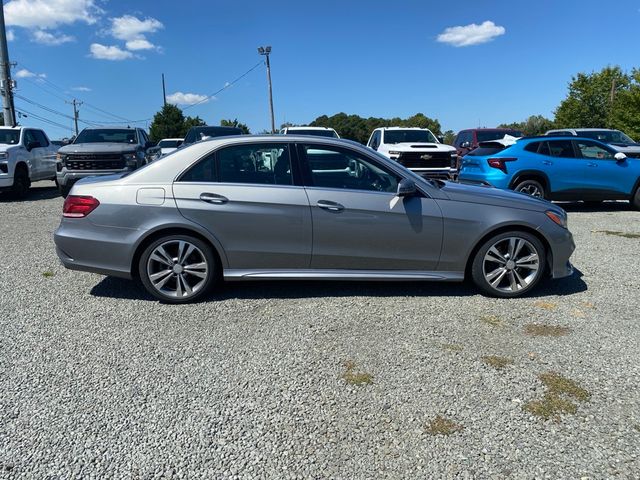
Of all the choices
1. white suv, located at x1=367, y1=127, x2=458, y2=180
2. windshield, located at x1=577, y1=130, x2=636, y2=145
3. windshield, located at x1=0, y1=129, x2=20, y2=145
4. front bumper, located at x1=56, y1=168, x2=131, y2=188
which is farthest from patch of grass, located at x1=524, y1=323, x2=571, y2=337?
windshield, located at x1=0, y1=129, x2=20, y2=145

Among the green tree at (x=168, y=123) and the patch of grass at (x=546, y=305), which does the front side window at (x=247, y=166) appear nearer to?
the patch of grass at (x=546, y=305)

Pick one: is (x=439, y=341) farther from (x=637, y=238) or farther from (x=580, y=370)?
(x=637, y=238)

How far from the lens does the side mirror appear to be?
4.73 metres

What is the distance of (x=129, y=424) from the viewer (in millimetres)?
2918

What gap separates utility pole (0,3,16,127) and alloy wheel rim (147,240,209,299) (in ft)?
66.2

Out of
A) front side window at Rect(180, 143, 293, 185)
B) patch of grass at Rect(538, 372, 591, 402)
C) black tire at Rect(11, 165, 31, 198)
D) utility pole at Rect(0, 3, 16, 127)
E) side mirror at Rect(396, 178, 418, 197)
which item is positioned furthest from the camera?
utility pole at Rect(0, 3, 16, 127)

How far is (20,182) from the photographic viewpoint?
13297 mm

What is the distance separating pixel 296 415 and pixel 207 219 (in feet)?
7.55

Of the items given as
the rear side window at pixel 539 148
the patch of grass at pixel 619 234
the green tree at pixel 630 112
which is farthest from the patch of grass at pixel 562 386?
the green tree at pixel 630 112

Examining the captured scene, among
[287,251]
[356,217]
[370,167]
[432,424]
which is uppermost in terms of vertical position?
[370,167]

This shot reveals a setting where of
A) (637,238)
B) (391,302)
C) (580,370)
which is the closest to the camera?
(580,370)

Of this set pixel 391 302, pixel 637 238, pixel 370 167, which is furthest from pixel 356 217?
pixel 637 238

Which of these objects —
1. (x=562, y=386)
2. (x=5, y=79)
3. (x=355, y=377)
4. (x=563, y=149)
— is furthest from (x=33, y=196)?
(x=562, y=386)

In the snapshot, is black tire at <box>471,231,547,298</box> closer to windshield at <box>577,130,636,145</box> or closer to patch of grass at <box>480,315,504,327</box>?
patch of grass at <box>480,315,504,327</box>
